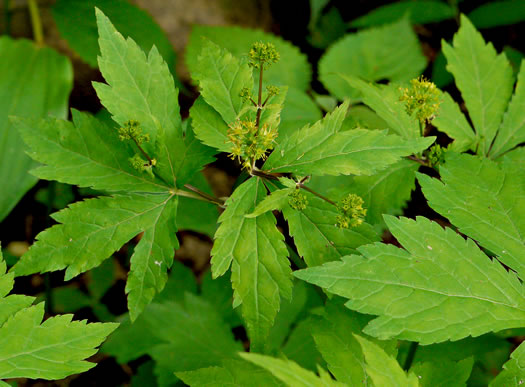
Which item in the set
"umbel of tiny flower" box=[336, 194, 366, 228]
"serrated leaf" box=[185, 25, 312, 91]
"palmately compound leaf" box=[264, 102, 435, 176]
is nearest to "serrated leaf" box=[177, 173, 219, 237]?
"serrated leaf" box=[185, 25, 312, 91]

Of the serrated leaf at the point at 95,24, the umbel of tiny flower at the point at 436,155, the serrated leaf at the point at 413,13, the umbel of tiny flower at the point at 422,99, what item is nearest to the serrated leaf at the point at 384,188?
the umbel of tiny flower at the point at 436,155

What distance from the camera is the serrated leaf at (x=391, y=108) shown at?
5.37 ft

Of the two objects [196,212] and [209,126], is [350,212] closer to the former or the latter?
[209,126]

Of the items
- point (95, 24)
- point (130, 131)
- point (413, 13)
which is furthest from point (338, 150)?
point (413, 13)

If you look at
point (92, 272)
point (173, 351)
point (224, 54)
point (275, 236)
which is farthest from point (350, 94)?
point (92, 272)

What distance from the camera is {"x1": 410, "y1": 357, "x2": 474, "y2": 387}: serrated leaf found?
1.40m

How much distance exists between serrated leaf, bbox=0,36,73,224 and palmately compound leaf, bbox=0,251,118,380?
1212mm

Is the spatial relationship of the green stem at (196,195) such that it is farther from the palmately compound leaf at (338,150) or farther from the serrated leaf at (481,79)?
the serrated leaf at (481,79)

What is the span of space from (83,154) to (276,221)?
63cm

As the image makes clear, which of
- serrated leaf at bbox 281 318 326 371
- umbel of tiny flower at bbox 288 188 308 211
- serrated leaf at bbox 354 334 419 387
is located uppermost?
umbel of tiny flower at bbox 288 188 308 211

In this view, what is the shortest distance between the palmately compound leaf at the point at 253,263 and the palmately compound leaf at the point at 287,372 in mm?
213

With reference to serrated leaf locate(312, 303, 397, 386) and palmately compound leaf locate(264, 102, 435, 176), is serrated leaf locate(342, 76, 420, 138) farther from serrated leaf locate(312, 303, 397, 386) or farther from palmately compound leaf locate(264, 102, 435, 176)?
serrated leaf locate(312, 303, 397, 386)

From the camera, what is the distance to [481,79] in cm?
180

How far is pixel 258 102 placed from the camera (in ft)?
4.52
